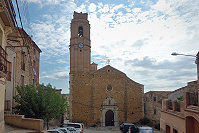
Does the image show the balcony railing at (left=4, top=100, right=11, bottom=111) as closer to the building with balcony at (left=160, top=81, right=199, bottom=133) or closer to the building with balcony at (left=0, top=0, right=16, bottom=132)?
the building with balcony at (left=0, top=0, right=16, bottom=132)

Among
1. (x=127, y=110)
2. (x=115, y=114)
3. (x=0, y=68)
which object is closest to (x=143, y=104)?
(x=127, y=110)

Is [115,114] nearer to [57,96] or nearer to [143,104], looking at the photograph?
[143,104]

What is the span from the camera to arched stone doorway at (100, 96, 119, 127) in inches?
1032

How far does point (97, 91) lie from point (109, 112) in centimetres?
317

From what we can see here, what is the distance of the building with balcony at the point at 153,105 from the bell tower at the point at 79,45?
9136mm

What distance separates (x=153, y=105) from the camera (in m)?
25.6

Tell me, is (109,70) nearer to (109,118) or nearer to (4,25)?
(109,118)

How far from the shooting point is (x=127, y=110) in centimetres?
2666

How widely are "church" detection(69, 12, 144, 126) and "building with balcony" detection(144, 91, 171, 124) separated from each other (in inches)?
37.4

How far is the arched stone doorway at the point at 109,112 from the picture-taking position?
2622cm

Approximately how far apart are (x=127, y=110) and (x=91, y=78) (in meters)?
6.34

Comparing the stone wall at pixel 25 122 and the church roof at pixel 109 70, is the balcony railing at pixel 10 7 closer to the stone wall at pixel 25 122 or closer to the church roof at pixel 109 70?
the stone wall at pixel 25 122

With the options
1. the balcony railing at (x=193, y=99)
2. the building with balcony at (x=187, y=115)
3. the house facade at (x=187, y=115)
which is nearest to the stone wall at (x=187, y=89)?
the building with balcony at (x=187, y=115)

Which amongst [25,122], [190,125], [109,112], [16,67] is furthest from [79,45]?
[190,125]
